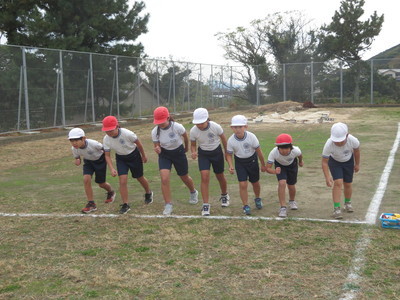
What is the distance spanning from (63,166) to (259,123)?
11999 millimetres

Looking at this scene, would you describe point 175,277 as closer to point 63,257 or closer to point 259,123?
point 63,257

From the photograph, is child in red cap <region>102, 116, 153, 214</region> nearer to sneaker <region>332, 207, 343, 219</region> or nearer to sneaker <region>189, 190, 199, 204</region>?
sneaker <region>189, 190, 199, 204</region>

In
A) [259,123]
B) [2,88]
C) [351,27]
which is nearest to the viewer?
[2,88]

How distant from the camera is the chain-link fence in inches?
630

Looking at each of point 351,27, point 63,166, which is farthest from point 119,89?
point 351,27

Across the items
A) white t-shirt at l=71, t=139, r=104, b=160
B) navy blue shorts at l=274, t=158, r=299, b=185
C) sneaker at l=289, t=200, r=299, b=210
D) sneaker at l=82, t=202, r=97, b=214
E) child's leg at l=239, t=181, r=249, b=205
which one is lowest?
sneaker at l=82, t=202, r=97, b=214

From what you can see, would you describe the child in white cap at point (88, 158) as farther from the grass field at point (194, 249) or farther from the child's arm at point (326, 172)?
the child's arm at point (326, 172)

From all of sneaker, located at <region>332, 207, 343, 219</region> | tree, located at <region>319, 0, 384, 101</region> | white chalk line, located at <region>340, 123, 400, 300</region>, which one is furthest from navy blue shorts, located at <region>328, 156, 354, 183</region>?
tree, located at <region>319, 0, 384, 101</region>

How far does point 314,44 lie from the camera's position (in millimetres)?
36750

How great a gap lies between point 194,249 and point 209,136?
2229mm

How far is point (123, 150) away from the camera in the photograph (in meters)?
6.93

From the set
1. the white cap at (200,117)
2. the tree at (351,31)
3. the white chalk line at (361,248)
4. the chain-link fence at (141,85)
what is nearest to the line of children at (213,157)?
the white cap at (200,117)

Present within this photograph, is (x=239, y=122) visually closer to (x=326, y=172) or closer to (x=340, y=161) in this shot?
(x=326, y=172)

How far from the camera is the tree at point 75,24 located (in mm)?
20156
